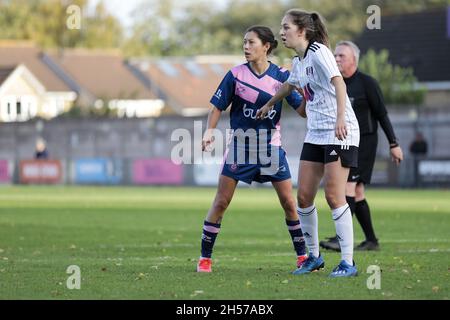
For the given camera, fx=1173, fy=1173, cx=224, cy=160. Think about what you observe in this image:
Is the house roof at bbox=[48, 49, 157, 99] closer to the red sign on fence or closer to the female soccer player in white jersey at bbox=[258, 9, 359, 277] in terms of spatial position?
the red sign on fence

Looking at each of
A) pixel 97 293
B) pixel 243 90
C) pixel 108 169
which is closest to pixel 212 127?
pixel 243 90

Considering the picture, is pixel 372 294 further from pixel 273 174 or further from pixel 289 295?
pixel 273 174

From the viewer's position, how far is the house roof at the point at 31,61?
81.8m

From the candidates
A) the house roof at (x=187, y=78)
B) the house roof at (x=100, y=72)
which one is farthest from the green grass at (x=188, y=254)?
the house roof at (x=187, y=78)

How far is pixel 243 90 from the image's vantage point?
443 inches

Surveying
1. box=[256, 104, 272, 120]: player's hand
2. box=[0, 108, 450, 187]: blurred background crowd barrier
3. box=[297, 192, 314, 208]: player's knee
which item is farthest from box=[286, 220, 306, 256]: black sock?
box=[0, 108, 450, 187]: blurred background crowd barrier

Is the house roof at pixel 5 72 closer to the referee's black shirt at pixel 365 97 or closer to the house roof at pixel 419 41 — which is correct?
the house roof at pixel 419 41

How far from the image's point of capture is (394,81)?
185 feet

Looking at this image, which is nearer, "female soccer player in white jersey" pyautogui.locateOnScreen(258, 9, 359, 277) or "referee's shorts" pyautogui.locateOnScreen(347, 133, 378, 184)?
"female soccer player in white jersey" pyautogui.locateOnScreen(258, 9, 359, 277)

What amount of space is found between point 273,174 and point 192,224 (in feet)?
30.8

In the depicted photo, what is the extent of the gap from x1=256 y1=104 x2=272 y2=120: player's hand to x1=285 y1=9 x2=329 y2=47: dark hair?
75 centimetres

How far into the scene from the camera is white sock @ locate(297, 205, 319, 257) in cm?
1119

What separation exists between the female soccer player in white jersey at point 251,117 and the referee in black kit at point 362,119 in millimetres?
2906

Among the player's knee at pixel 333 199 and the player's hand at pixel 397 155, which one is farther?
the player's hand at pixel 397 155
